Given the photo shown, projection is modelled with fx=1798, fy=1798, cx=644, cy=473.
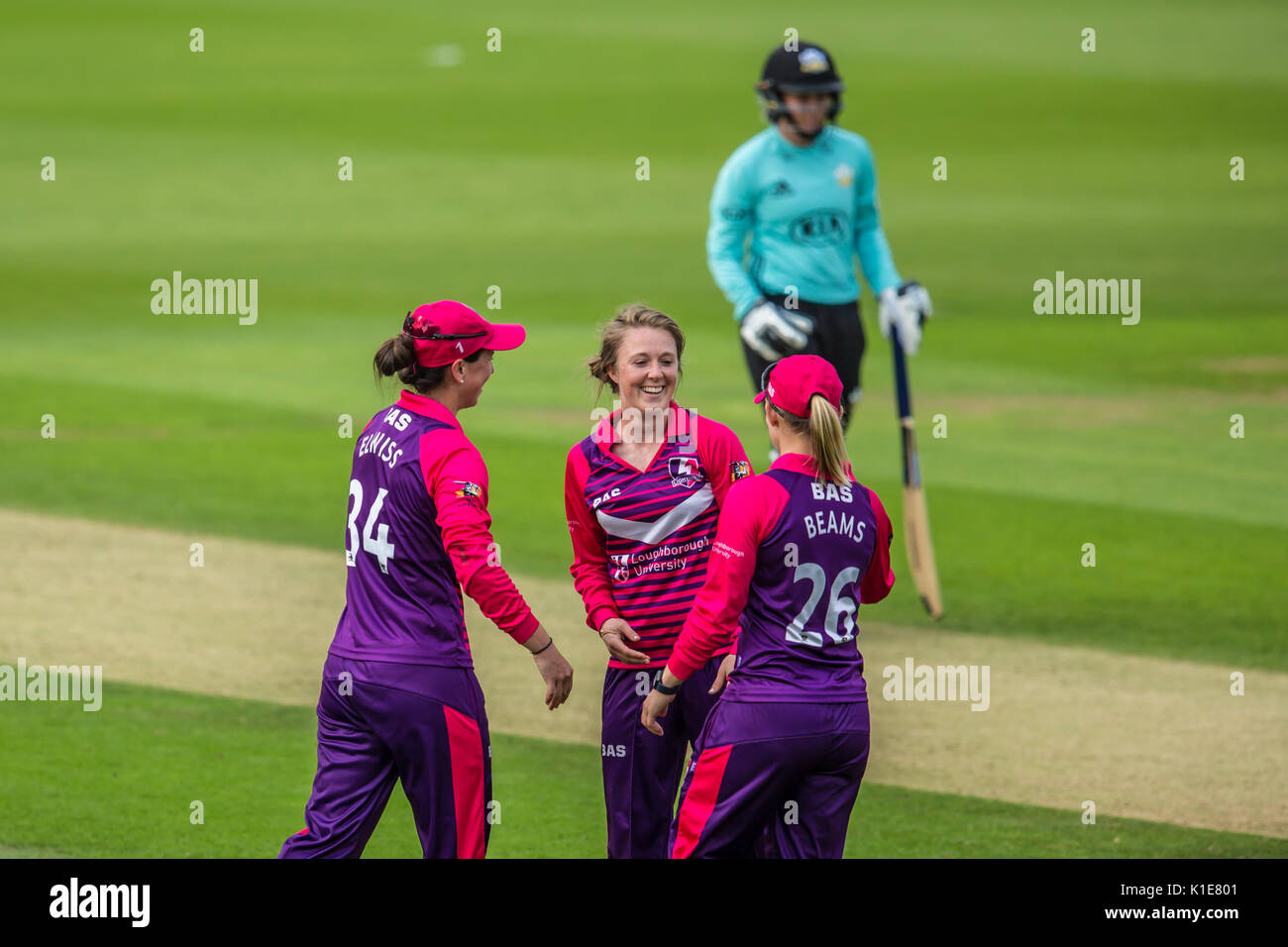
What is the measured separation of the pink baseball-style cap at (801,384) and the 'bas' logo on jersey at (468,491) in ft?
2.94

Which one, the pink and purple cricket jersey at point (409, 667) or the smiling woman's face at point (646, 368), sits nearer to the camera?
the pink and purple cricket jersey at point (409, 667)

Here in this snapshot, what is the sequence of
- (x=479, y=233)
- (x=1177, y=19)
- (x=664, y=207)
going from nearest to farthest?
(x=479, y=233) → (x=664, y=207) → (x=1177, y=19)

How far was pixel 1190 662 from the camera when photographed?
30.1 feet

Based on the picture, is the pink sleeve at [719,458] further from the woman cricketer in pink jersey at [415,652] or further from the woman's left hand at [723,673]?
the woman cricketer in pink jersey at [415,652]

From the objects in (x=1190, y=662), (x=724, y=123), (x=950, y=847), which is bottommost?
(x=950, y=847)

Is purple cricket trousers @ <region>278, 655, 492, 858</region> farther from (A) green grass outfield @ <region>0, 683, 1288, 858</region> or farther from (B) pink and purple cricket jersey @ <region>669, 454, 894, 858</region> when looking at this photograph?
(A) green grass outfield @ <region>0, 683, 1288, 858</region>

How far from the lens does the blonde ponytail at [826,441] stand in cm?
510

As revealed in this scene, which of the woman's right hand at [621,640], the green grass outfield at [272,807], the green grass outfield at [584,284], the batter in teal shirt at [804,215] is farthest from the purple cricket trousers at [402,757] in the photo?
the batter in teal shirt at [804,215]

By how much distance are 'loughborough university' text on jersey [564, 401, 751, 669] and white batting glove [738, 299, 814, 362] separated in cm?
330

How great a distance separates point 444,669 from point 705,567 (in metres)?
0.92

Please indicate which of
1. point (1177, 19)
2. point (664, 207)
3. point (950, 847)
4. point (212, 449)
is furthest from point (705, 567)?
point (1177, 19)

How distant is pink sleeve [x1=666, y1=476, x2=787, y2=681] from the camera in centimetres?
503

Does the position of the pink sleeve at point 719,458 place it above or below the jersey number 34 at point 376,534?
above
